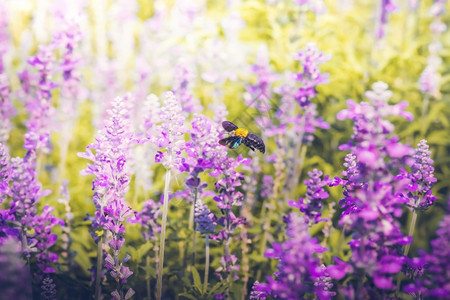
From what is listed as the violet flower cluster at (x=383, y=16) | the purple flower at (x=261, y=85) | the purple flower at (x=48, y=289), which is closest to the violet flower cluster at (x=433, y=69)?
the violet flower cluster at (x=383, y=16)

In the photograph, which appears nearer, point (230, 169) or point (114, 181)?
point (114, 181)

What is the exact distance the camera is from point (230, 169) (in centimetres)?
266

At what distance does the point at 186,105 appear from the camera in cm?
404

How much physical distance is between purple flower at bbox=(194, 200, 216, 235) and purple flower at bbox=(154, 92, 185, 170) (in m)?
0.33

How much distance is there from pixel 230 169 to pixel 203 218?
40cm

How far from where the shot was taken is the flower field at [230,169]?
2080 millimetres

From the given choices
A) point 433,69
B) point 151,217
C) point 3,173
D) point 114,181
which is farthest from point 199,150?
point 433,69

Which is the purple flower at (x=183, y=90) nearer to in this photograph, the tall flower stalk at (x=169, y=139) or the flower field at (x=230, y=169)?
the flower field at (x=230, y=169)

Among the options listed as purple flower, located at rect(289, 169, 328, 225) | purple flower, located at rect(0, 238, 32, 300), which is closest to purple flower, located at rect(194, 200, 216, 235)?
purple flower, located at rect(289, 169, 328, 225)

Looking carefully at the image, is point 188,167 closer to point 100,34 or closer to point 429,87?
point 429,87

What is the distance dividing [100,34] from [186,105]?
167 inches

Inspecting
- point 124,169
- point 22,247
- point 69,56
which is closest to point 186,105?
point 69,56

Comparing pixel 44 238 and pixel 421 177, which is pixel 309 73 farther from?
pixel 44 238

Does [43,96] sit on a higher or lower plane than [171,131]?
higher
